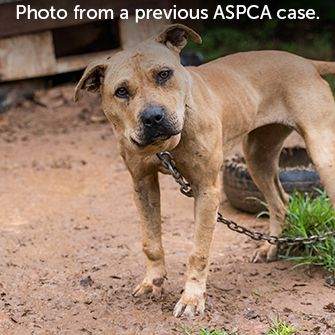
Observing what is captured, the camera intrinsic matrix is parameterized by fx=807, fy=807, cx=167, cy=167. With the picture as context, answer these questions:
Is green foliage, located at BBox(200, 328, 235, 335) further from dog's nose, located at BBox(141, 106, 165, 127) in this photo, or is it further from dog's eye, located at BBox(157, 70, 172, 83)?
dog's eye, located at BBox(157, 70, 172, 83)

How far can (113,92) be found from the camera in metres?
4.47

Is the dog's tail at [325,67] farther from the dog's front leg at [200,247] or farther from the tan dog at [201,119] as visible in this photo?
the dog's front leg at [200,247]

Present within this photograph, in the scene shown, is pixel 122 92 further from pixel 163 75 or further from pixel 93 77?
pixel 93 77

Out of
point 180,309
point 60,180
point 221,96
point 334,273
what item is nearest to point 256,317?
point 180,309

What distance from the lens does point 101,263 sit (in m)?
5.92

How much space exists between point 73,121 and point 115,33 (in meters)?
1.59

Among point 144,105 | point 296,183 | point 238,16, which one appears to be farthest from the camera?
point 238,16

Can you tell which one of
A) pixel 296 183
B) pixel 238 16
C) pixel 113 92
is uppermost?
pixel 113 92

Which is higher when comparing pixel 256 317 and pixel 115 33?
pixel 256 317

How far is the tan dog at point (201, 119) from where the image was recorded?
4426 millimetres

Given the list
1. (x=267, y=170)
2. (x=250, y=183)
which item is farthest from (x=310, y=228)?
(x=250, y=183)

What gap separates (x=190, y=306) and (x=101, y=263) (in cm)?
124

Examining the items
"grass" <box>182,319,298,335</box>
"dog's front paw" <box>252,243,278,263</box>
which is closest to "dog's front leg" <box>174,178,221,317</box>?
"grass" <box>182,319,298,335</box>

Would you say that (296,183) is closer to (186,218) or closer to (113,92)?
(186,218)
